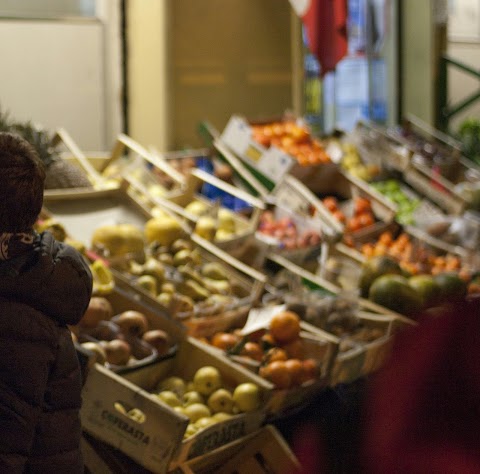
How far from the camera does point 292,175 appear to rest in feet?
21.2

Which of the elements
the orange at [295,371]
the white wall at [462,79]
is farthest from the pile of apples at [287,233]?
the white wall at [462,79]

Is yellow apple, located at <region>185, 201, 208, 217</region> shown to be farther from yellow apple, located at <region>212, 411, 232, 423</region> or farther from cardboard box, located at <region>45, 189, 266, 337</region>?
yellow apple, located at <region>212, 411, 232, 423</region>

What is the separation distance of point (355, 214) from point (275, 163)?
25.6 inches

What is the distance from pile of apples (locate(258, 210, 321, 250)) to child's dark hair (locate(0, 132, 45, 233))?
3.13 metres

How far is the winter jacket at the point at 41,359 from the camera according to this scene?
7.42 ft

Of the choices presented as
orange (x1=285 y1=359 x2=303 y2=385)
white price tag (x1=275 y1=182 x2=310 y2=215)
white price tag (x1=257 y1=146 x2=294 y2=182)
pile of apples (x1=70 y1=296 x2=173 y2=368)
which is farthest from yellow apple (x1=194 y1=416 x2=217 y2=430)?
white price tag (x1=257 y1=146 x2=294 y2=182)

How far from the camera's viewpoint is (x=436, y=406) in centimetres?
83

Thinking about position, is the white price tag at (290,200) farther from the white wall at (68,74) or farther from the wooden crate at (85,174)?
the white wall at (68,74)

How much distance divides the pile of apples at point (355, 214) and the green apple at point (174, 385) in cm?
281

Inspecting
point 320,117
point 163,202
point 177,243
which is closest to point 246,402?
point 177,243

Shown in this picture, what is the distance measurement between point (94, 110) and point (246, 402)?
400cm

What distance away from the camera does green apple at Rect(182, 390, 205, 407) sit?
345 centimetres

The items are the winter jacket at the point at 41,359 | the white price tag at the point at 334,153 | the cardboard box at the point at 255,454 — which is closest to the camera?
the winter jacket at the point at 41,359

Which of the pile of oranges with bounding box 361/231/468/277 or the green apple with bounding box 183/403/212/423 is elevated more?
the pile of oranges with bounding box 361/231/468/277
